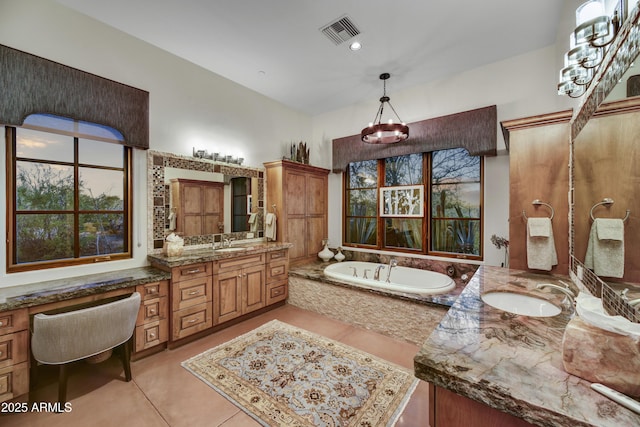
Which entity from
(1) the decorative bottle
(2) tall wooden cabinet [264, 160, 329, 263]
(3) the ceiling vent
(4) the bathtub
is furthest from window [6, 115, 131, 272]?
(1) the decorative bottle

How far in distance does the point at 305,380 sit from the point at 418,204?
269 centimetres

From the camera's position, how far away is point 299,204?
13.4 ft

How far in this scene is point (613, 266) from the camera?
3.96ft

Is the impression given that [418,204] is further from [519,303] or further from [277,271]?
[277,271]

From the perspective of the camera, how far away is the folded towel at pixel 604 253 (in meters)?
1.18

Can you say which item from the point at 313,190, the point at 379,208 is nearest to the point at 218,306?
the point at 313,190

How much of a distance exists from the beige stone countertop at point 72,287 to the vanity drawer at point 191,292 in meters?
0.17

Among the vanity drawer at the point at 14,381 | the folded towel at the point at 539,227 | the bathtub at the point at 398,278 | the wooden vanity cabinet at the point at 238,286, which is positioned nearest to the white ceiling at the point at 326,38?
the folded towel at the point at 539,227

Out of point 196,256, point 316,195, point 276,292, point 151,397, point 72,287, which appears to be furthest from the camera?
point 316,195

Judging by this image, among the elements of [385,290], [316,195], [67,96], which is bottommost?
[385,290]

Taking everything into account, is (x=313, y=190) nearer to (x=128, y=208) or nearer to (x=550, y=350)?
(x=128, y=208)

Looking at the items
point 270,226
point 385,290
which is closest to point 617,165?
point 385,290

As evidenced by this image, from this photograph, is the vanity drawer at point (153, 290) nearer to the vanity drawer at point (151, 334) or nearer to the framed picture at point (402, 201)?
the vanity drawer at point (151, 334)

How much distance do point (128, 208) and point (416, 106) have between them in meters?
3.81
